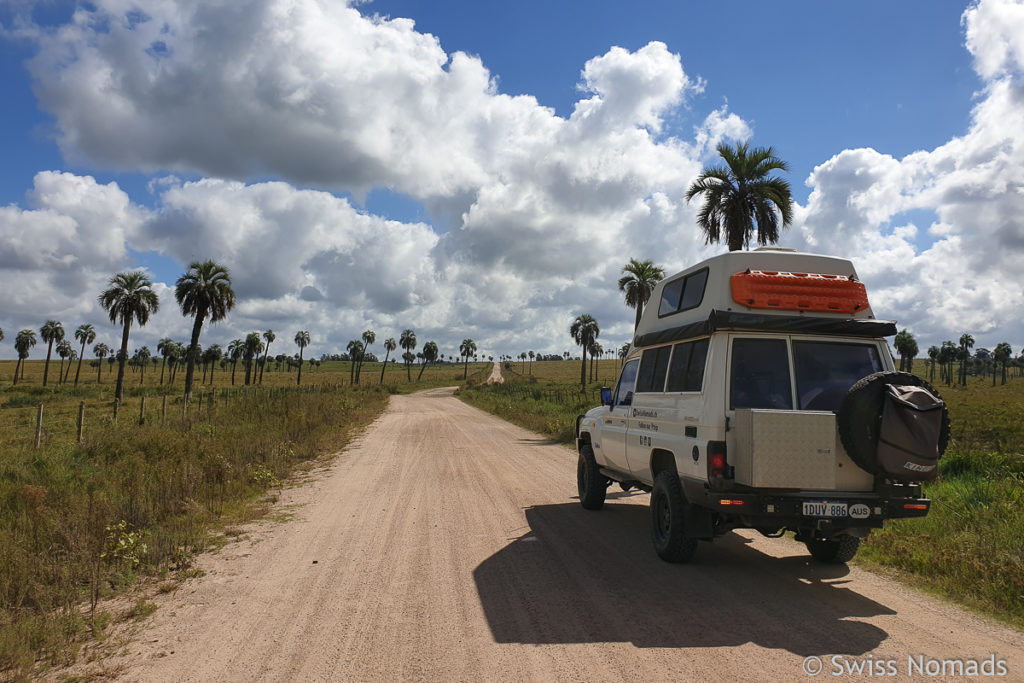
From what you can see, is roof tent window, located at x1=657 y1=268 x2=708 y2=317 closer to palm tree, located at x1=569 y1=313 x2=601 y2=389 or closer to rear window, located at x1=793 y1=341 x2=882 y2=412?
rear window, located at x1=793 y1=341 x2=882 y2=412

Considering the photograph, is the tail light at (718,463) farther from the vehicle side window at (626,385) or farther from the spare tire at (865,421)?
the vehicle side window at (626,385)

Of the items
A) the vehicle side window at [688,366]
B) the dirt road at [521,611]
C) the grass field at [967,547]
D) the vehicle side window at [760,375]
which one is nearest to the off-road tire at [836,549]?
the dirt road at [521,611]

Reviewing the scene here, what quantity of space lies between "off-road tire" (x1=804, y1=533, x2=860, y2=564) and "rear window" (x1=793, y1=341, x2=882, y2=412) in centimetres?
159

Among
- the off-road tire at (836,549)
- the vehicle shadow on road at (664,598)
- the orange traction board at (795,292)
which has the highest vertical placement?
the orange traction board at (795,292)

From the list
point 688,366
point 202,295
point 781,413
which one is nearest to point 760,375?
point 781,413

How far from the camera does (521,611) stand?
15.9ft

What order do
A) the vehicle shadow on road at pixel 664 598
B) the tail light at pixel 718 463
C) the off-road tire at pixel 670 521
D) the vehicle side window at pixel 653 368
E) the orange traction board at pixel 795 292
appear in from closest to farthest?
the vehicle shadow on road at pixel 664 598 < the tail light at pixel 718 463 < the orange traction board at pixel 795 292 < the off-road tire at pixel 670 521 < the vehicle side window at pixel 653 368

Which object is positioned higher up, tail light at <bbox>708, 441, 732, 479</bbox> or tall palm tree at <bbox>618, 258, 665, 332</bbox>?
tall palm tree at <bbox>618, 258, 665, 332</bbox>

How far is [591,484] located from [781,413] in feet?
14.8

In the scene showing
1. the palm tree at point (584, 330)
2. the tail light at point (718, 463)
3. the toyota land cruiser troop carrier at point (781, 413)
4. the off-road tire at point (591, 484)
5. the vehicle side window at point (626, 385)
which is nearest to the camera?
the toyota land cruiser troop carrier at point (781, 413)

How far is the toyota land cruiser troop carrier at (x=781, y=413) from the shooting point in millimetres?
4973

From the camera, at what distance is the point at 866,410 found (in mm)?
5016

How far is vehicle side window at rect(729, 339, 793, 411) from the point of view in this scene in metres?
5.44

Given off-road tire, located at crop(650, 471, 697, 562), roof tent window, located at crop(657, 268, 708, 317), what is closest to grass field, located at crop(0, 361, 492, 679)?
off-road tire, located at crop(650, 471, 697, 562)
